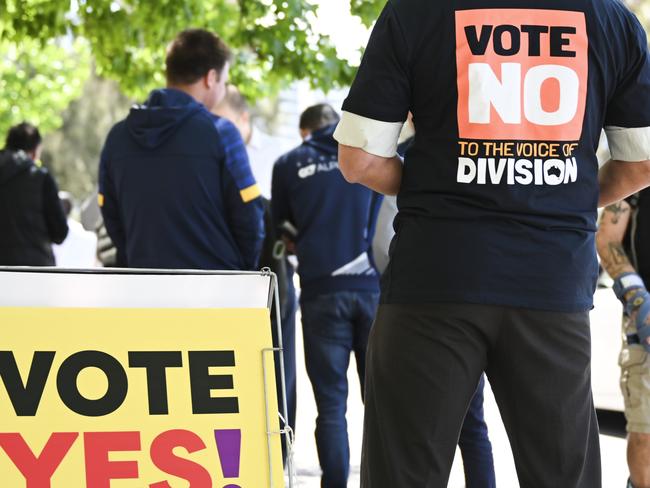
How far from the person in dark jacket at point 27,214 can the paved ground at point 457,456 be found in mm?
2234

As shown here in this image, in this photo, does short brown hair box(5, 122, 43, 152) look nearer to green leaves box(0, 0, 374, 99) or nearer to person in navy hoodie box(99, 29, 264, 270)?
green leaves box(0, 0, 374, 99)

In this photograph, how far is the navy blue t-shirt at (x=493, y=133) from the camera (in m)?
3.32

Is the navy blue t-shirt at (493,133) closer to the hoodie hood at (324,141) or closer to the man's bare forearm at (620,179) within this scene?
the man's bare forearm at (620,179)

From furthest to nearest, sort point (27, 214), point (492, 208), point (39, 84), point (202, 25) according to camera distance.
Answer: point (39, 84)
point (202, 25)
point (27, 214)
point (492, 208)

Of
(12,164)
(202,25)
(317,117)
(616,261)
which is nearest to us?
(616,261)

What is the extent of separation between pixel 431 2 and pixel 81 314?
1281 mm

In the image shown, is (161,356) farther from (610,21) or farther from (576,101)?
(610,21)

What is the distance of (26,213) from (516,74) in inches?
218

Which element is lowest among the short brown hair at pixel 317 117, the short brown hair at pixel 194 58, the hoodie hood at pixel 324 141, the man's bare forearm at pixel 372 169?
the hoodie hood at pixel 324 141

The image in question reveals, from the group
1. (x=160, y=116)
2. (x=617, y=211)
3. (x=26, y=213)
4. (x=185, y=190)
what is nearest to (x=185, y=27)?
(x=26, y=213)

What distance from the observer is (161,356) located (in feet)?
10.6

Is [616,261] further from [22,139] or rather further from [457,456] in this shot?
[22,139]

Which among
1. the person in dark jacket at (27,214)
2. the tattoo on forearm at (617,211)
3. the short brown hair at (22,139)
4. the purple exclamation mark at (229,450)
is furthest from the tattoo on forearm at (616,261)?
the short brown hair at (22,139)

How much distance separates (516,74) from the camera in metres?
3.34
